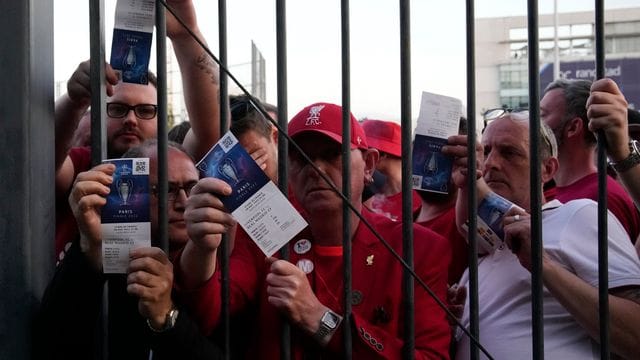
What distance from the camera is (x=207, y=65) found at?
7.13 feet

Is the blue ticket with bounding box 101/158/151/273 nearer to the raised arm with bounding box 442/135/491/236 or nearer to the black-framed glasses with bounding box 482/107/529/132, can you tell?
the raised arm with bounding box 442/135/491/236

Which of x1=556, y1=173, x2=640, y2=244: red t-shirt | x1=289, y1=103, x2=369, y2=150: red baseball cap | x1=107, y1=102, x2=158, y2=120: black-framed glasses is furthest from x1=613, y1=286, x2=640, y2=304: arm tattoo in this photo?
x1=107, y1=102, x2=158, y2=120: black-framed glasses

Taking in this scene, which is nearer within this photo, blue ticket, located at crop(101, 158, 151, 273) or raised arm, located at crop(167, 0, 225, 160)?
blue ticket, located at crop(101, 158, 151, 273)

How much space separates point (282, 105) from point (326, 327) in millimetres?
518

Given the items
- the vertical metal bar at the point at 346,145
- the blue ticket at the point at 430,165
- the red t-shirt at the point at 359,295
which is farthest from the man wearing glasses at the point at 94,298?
the blue ticket at the point at 430,165

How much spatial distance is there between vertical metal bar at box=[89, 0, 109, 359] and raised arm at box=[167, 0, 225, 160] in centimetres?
25

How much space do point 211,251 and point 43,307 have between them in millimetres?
394

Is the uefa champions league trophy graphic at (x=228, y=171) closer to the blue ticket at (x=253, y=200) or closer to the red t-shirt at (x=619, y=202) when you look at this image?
the blue ticket at (x=253, y=200)

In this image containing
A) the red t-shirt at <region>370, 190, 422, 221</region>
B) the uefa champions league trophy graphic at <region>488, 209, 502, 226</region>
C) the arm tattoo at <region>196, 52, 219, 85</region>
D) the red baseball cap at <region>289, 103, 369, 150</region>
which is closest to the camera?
the uefa champions league trophy graphic at <region>488, 209, 502, 226</region>

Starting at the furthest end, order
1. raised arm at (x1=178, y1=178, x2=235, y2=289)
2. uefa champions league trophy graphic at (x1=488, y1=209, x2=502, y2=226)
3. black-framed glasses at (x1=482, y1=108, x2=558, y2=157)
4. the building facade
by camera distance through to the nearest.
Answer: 1. the building facade
2. black-framed glasses at (x1=482, y1=108, x2=558, y2=157)
3. uefa champions league trophy graphic at (x1=488, y1=209, x2=502, y2=226)
4. raised arm at (x1=178, y1=178, x2=235, y2=289)

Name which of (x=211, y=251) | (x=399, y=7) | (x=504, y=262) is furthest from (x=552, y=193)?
(x=211, y=251)

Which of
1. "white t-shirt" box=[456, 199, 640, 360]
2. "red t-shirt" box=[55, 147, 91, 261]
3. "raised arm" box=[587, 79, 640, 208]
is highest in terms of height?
"raised arm" box=[587, 79, 640, 208]

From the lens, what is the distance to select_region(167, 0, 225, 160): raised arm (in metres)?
2.05

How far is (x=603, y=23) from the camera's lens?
1.72 meters
